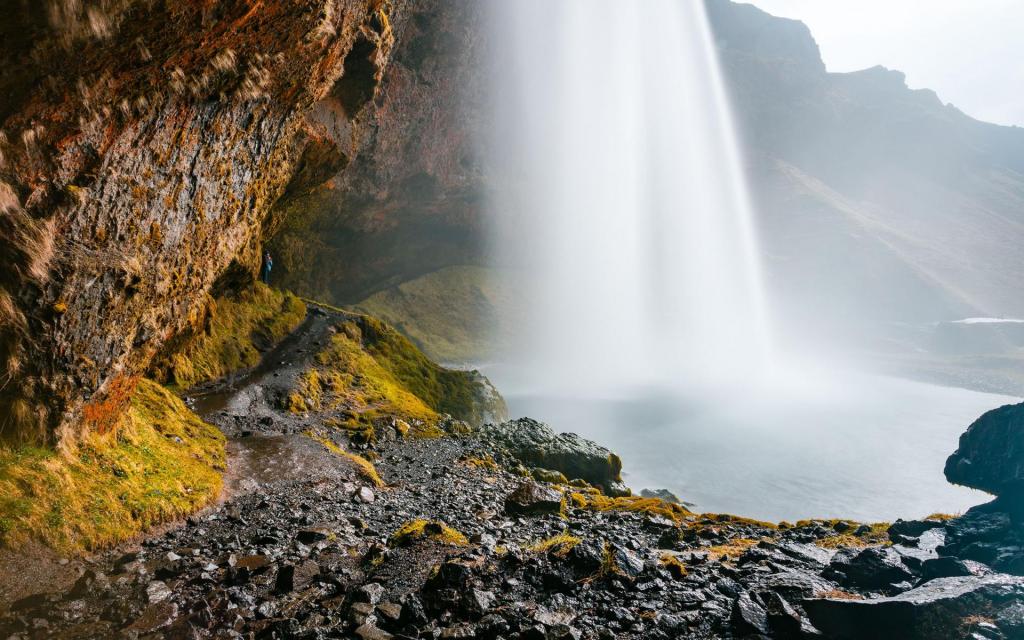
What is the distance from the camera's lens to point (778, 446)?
124 ft

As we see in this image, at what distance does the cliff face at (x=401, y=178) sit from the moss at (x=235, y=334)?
5.10 meters

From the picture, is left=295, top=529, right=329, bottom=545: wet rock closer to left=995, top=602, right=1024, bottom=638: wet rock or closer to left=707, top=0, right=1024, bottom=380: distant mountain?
left=995, top=602, right=1024, bottom=638: wet rock

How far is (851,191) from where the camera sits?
170m

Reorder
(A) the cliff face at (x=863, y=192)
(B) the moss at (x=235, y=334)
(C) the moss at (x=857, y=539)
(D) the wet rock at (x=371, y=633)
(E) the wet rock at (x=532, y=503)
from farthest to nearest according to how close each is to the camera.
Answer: (A) the cliff face at (x=863, y=192)
(B) the moss at (x=235, y=334)
(E) the wet rock at (x=532, y=503)
(C) the moss at (x=857, y=539)
(D) the wet rock at (x=371, y=633)

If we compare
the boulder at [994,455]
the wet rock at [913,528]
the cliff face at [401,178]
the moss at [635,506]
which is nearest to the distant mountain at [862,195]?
the cliff face at [401,178]

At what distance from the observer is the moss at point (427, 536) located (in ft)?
28.2

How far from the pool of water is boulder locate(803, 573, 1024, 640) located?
20303 mm

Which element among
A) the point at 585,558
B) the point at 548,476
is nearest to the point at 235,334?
the point at 548,476

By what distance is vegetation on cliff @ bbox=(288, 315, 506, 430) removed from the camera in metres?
21.2

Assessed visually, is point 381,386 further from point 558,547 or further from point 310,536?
point 558,547

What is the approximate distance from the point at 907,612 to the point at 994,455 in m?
7.16

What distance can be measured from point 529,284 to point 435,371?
54731 millimetres

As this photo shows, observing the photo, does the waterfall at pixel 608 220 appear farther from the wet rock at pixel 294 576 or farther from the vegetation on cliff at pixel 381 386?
the wet rock at pixel 294 576

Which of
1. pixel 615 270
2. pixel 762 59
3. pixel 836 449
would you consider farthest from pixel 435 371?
pixel 762 59
